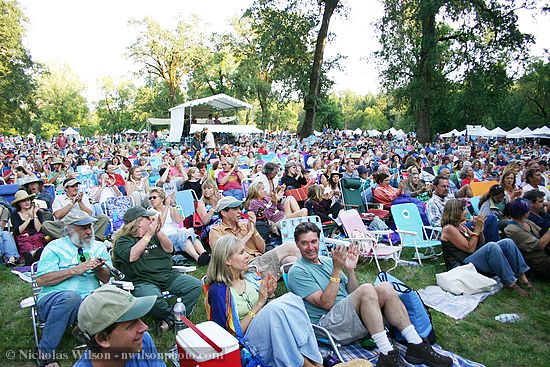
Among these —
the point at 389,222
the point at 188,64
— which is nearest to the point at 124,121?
the point at 188,64

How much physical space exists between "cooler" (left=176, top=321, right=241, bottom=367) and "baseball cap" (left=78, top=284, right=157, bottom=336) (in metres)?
0.57

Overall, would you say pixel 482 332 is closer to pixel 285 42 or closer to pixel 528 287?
pixel 528 287

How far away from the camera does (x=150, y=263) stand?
13.2 feet

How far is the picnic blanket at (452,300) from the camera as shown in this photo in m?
4.46

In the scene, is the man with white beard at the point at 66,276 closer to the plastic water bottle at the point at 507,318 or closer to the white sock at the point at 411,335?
the white sock at the point at 411,335

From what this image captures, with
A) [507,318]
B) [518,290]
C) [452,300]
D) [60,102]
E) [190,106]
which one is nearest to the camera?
[507,318]

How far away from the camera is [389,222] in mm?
7695

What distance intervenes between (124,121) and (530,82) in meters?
56.8

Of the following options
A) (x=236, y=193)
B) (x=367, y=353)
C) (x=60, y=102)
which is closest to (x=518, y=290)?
(x=367, y=353)

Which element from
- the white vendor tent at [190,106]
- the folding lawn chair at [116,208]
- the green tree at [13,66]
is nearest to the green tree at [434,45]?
the white vendor tent at [190,106]

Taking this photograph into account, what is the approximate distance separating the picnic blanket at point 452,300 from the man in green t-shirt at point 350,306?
→ 1.34m

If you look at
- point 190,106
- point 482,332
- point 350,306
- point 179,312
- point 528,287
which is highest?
point 190,106

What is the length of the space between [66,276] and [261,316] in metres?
1.85

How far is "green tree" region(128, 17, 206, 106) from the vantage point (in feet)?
139
